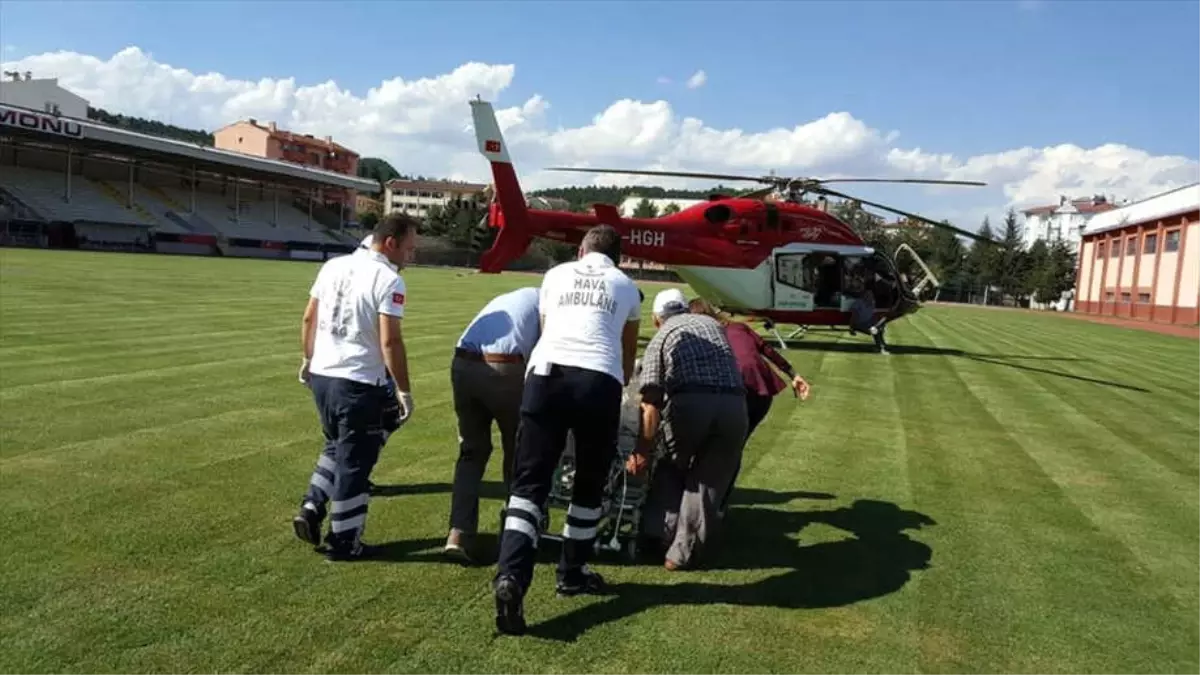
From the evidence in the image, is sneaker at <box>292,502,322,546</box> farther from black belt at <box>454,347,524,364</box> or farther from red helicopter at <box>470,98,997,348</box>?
red helicopter at <box>470,98,997,348</box>

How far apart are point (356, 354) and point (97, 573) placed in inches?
66.5

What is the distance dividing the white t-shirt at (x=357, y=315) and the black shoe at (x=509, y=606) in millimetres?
1444

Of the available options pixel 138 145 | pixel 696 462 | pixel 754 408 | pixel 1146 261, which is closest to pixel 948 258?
pixel 1146 261

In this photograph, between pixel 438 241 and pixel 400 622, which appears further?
pixel 438 241

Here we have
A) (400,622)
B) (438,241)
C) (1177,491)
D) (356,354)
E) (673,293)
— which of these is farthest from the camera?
(438,241)

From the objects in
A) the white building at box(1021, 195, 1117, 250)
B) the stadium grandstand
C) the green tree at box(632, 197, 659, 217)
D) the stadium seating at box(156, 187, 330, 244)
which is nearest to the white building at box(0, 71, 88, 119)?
the stadium grandstand

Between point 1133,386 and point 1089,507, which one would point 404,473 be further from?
point 1133,386

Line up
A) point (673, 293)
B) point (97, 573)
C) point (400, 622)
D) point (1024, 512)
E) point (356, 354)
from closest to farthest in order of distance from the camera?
point (400, 622) < point (97, 573) < point (356, 354) < point (673, 293) < point (1024, 512)

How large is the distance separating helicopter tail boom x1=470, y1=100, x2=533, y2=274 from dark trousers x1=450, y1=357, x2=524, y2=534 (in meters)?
10.9

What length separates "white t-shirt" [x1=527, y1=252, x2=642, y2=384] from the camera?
14.0 feet

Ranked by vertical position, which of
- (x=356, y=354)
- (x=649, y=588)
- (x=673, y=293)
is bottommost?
(x=649, y=588)

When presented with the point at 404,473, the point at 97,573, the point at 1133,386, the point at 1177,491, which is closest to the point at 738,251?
the point at 1133,386

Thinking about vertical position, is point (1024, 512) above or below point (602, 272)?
below

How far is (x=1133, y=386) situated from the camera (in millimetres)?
15766
